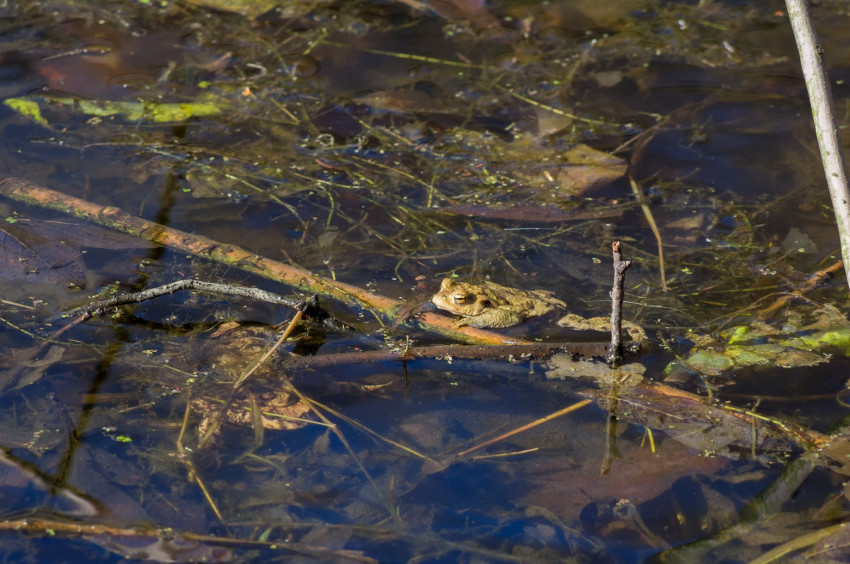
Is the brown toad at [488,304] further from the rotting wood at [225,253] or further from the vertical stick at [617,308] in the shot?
the vertical stick at [617,308]

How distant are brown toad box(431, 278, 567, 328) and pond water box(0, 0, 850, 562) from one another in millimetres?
39

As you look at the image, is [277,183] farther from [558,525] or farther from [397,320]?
[558,525]

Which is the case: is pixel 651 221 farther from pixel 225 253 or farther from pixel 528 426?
pixel 225 253

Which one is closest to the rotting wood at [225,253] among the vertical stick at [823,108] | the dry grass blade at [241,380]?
the dry grass blade at [241,380]

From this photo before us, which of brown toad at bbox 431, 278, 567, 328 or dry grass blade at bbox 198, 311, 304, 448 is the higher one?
brown toad at bbox 431, 278, 567, 328

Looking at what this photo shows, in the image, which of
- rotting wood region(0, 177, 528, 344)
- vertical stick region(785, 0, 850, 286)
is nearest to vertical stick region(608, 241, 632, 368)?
rotting wood region(0, 177, 528, 344)

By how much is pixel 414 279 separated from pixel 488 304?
47 centimetres

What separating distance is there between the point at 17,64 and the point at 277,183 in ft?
7.52

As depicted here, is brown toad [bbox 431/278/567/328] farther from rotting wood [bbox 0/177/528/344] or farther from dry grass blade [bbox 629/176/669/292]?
dry grass blade [bbox 629/176/669/292]

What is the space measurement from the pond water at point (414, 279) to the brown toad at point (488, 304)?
0.13ft

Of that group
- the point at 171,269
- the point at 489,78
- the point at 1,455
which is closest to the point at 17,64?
the point at 171,269

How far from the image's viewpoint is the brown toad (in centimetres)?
311

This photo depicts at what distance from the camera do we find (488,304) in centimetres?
313

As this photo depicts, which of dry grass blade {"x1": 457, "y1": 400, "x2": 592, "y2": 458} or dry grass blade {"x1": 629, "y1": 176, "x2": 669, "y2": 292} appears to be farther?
dry grass blade {"x1": 629, "y1": 176, "x2": 669, "y2": 292}
